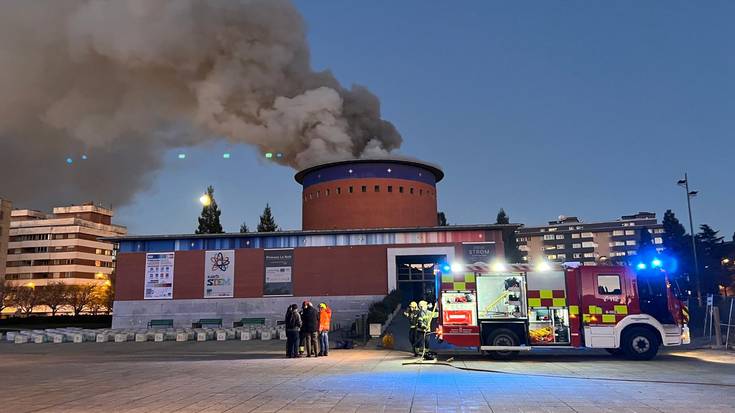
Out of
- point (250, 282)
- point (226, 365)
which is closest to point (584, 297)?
point (226, 365)

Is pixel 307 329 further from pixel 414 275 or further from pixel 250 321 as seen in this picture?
pixel 414 275

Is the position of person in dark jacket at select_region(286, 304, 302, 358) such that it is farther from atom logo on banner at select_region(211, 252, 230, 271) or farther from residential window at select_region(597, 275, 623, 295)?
atom logo on banner at select_region(211, 252, 230, 271)

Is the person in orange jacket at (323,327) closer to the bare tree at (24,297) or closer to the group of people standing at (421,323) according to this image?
the group of people standing at (421,323)

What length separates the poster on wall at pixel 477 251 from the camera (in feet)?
124

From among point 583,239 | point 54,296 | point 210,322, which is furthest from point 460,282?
point 583,239

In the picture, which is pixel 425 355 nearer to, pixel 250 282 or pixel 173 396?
pixel 173 396

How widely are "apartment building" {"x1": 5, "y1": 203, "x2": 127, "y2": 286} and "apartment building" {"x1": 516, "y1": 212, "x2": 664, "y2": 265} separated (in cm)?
10336

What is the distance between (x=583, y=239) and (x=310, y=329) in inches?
5659

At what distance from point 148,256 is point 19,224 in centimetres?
10520

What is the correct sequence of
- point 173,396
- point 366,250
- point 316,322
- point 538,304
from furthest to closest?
point 366,250 → point 316,322 → point 538,304 → point 173,396

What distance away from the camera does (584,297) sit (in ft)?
55.6

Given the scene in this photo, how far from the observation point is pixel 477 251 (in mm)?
37969

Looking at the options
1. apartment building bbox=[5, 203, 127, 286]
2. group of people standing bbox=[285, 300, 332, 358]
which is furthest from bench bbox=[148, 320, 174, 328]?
apartment building bbox=[5, 203, 127, 286]

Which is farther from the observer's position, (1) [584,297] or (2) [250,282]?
(2) [250,282]
